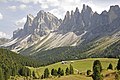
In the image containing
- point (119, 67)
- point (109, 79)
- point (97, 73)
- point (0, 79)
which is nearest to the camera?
point (97, 73)

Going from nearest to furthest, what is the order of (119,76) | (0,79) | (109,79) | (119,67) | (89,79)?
1. (119,76)
2. (109,79)
3. (89,79)
4. (119,67)
5. (0,79)

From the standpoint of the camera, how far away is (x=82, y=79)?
141250mm

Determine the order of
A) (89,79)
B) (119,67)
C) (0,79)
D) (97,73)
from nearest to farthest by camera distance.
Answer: (97,73)
(89,79)
(119,67)
(0,79)

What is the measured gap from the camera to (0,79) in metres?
169

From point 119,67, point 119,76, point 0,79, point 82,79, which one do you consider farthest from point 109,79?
point 0,79

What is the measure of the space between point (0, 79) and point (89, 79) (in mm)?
55555

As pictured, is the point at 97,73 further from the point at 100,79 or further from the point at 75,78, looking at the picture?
the point at 75,78

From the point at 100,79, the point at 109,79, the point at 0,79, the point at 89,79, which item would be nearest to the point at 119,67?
the point at 89,79

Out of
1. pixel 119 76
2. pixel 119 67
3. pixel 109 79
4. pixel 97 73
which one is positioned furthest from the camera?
pixel 119 67

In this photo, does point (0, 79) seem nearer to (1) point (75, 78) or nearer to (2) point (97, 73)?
(1) point (75, 78)

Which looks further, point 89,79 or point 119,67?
point 119,67

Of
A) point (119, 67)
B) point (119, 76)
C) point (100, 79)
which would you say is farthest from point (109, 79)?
point (119, 76)

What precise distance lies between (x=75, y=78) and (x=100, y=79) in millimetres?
31470

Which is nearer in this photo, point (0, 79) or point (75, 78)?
point (75, 78)
